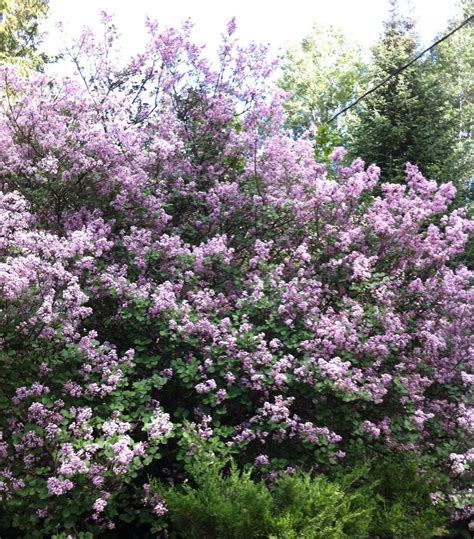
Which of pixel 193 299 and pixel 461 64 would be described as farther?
pixel 461 64

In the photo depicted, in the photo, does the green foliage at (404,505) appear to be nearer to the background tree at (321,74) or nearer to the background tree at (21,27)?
the background tree at (21,27)

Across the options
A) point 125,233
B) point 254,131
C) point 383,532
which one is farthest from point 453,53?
point 383,532

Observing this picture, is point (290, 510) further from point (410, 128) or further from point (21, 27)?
point (21, 27)

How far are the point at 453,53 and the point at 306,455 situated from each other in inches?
736

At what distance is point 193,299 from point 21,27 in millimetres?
14844

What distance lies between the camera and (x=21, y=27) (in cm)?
1555

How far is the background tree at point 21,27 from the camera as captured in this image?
15219 millimetres

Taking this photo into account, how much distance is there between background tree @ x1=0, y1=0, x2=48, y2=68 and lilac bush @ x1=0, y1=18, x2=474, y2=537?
11.8m

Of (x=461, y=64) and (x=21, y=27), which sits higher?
(x=461, y=64)

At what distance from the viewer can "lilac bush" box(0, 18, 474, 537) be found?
311 cm

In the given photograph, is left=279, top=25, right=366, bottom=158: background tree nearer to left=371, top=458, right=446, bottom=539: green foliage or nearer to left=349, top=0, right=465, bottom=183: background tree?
left=349, top=0, right=465, bottom=183: background tree

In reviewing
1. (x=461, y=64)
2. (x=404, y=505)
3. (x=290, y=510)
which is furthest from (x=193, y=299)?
(x=461, y=64)

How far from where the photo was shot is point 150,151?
4758 millimetres

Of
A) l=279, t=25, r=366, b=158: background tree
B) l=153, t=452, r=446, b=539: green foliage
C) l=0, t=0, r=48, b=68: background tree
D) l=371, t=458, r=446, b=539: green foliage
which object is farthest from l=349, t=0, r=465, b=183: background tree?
l=279, t=25, r=366, b=158: background tree
